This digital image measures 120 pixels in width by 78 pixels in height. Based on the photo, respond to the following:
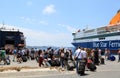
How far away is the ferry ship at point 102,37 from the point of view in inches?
2265

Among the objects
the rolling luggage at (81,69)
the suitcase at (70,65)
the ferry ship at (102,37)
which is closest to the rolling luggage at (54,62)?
the suitcase at (70,65)

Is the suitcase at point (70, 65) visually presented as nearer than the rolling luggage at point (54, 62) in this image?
Yes

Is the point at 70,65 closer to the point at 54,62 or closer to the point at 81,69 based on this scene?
the point at 54,62

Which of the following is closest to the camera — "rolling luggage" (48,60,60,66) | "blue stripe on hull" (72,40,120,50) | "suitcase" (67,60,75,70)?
"suitcase" (67,60,75,70)

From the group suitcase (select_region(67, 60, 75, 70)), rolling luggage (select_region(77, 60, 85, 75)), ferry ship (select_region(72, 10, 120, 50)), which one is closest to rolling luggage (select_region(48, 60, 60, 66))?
suitcase (select_region(67, 60, 75, 70))

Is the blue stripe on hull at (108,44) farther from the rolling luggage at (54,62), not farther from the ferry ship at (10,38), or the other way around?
the rolling luggage at (54,62)

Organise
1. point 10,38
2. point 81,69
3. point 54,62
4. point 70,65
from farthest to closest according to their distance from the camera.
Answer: point 10,38 → point 54,62 → point 70,65 → point 81,69

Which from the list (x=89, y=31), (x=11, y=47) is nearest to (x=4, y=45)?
(x=11, y=47)

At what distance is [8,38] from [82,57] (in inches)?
1405

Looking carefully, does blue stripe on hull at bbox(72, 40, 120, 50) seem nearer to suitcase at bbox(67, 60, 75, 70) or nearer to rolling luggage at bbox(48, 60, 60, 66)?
rolling luggage at bbox(48, 60, 60, 66)

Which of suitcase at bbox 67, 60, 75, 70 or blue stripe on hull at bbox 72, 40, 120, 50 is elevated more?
blue stripe on hull at bbox 72, 40, 120, 50

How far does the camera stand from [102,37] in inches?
2485

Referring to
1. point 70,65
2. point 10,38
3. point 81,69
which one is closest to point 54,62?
point 70,65

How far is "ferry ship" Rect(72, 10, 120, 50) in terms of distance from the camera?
5753 centimetres
